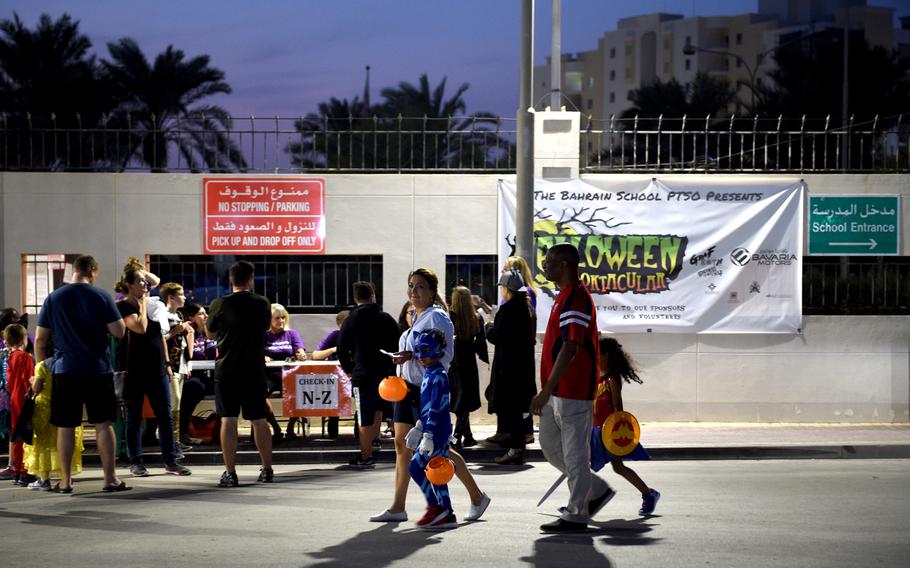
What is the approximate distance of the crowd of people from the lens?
25.3 feet

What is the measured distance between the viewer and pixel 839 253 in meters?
14.8

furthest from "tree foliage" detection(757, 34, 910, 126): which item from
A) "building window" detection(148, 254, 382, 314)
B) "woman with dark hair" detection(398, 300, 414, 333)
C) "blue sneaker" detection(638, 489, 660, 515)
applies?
"blue sneaker" detection(638, 489, 660, 515)

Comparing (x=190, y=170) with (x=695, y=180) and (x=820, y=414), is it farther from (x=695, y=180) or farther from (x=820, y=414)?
(x=820, y=414)

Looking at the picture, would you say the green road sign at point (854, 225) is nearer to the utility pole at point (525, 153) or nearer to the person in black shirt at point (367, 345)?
the utility pole at point (525, 153)

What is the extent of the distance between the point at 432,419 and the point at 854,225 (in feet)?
29.4

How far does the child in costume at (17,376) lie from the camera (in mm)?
10227

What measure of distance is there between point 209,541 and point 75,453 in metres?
3.34

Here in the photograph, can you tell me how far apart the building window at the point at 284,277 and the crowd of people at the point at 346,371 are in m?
0.92

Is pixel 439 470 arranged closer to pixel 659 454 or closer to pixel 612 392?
pixel 612 392

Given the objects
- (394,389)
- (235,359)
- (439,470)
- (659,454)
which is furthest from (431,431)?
(659,454)

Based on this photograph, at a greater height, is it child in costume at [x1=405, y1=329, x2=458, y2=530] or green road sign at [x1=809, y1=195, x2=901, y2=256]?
green road sign at [x1=809, y1=195, x2=901, y2=256]

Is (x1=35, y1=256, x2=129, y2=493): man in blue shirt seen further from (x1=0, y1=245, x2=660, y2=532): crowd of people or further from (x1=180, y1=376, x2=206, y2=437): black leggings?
(x1=180, y1=376, x2=206, y2=437): black leggings

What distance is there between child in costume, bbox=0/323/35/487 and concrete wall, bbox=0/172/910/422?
13.5 ft

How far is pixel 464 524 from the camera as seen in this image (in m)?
7.94
